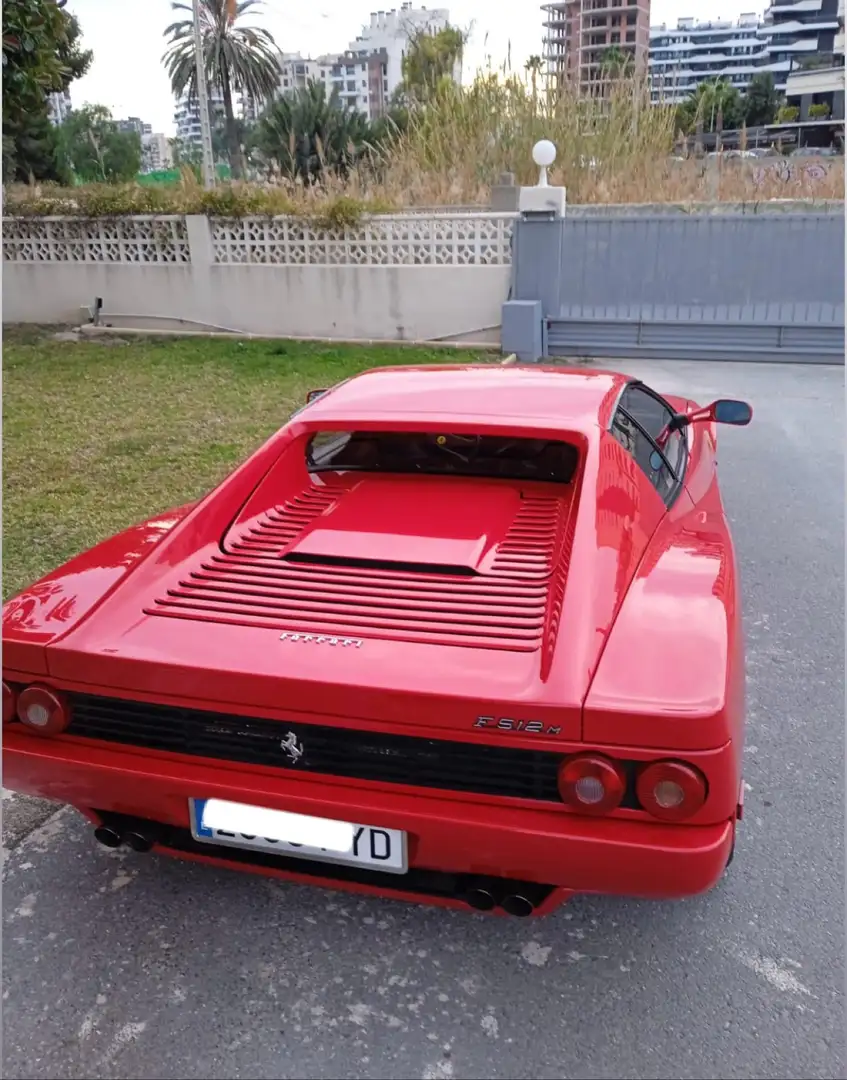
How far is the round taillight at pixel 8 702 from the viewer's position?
1.97 meters

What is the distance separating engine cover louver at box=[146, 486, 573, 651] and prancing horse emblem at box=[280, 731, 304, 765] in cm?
24

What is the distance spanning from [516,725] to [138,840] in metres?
1.02

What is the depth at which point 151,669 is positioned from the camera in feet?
6.00

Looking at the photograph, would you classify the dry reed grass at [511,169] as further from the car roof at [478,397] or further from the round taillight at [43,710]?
the round taillight at [43,710]

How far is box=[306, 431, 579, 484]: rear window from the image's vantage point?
8.99 ft

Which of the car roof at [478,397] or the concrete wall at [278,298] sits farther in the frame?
the concrete wall at [278,298]

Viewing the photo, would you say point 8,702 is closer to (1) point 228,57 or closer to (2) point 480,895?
(2) point 480,895

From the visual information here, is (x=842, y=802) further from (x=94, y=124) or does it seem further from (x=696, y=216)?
(x=94, y=124)

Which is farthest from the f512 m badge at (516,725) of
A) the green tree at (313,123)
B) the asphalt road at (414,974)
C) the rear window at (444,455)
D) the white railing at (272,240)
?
the green tree at (313,123)

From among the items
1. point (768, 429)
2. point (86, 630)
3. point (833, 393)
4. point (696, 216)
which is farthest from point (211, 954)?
point (696, 216)

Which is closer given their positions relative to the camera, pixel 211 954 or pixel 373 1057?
pixel 373 1057

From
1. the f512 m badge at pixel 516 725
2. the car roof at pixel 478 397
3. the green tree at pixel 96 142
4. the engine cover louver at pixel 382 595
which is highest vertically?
the green tree at pixel 96 142

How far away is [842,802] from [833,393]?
666 centimetres

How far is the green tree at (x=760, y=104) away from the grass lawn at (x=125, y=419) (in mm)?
65374
